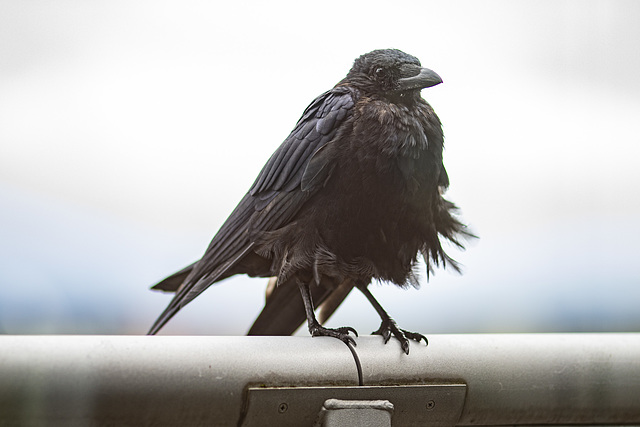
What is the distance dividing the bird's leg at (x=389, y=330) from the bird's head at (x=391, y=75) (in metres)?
0.42

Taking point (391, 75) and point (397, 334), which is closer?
point (397, 334)

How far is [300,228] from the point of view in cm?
119

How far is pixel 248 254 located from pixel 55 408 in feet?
2.00

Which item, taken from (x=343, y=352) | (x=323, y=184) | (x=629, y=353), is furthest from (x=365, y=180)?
(x=629, y=353)

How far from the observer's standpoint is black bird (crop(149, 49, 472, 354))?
44.9 inches

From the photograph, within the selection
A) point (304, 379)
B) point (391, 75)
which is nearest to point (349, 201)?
point (391, 75)

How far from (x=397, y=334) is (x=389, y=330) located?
0.29 ft

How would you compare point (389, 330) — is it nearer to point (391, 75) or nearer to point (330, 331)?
point (330, 331)

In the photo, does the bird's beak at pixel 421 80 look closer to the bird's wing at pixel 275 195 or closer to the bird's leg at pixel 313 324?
the bird's wing at pixel 275 195

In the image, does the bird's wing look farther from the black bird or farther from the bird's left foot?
the bird's left foot

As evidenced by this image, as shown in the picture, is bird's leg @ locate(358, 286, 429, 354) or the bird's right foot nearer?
bird's leg @ locate(358, 286, 429, 354)

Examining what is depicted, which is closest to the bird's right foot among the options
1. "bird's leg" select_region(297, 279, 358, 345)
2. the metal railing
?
"bird's leg" select_region(297, 279, 358, 345)

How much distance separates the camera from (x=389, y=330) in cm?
115

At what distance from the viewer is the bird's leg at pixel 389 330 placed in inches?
38.7
